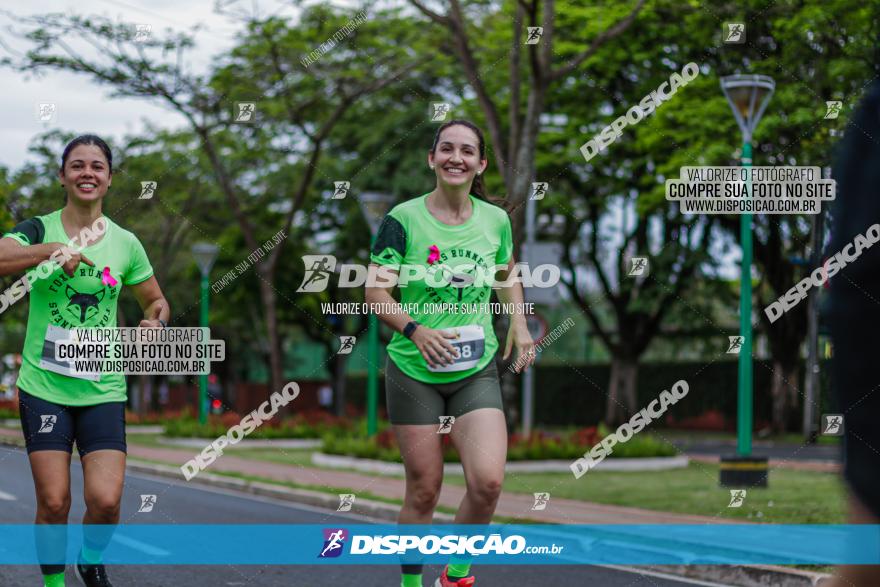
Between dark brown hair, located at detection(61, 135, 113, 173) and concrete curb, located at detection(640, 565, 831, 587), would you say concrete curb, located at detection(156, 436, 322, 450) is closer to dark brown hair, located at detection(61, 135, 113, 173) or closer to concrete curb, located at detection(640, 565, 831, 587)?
concrete curb, located at detection(640, 565, 831, 587)

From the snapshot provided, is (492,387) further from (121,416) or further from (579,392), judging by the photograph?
(579,392)

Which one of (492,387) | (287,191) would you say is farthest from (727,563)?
(287,191)

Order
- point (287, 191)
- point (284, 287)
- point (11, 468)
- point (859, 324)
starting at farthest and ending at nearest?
point (284, 287), point (287, 191), point (11, 468), point (859, 324)

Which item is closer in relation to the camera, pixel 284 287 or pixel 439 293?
pixel 439 293

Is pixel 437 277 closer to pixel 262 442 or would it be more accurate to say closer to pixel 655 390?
pixel 262 442

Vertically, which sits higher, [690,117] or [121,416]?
[690,117]

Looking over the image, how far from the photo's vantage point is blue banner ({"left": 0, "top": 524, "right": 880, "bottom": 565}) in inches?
314

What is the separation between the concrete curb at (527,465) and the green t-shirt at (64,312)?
10.9 m

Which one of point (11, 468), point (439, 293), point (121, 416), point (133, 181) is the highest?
point (133, 181)

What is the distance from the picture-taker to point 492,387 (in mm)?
5328

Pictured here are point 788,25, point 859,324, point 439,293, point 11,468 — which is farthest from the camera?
point 788,25

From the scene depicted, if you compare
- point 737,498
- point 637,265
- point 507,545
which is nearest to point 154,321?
point 507,545

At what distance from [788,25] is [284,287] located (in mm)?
22228

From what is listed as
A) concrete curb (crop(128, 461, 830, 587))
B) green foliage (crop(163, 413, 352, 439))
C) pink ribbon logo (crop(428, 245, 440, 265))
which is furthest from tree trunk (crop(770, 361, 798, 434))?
pink ribbon logo (crop(428, 245, 440, 265))
